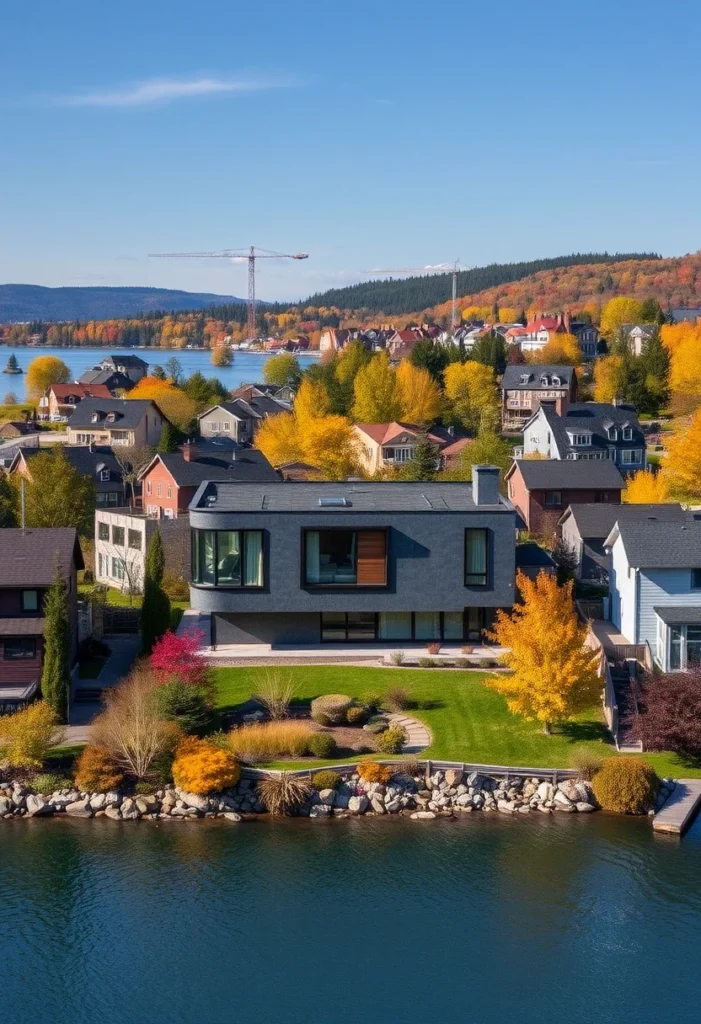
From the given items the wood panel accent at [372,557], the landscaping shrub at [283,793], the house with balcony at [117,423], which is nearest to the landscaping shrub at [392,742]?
the landscaping shrub at [283,793]

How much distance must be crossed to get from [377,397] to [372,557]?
4906cm

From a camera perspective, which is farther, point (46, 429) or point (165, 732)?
point (46, 429)

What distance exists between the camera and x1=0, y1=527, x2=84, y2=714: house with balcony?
3419 centimetres

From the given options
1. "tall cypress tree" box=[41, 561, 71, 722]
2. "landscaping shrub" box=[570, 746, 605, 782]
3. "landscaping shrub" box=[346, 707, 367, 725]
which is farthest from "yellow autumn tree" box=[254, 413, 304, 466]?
"landscaping shrub" box=[570, 746, 605, 782]

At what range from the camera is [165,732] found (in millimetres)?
31531

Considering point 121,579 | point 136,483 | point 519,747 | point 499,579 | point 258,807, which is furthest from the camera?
point 136,483

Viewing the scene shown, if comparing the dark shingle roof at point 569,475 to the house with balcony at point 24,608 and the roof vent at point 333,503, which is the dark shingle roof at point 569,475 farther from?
the house with balcony at point 24,608

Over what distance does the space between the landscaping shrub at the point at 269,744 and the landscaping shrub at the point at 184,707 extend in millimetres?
858

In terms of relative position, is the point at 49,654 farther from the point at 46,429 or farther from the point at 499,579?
the point at 46,429

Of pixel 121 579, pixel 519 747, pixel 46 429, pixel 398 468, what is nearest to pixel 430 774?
pixel 519 747

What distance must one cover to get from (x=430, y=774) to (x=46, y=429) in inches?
3200

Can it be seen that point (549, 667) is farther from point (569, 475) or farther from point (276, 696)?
point (569, 475)

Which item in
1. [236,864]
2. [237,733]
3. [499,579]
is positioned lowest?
[236,864]

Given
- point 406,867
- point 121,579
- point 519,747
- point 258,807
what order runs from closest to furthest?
1. point 406,867
2. point 258,807
3. point 519,747
4. point 121,579
